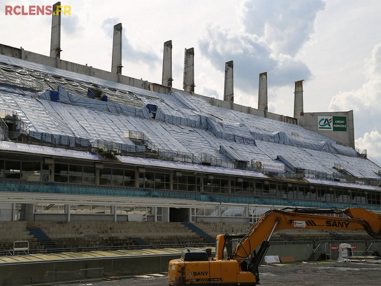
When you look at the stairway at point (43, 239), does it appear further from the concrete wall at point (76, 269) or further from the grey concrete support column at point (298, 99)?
the grey concrete support column at point (298, 99)

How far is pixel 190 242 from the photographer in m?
47.3

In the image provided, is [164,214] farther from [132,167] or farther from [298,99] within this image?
[298,99]

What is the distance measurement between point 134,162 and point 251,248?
27.9 metres

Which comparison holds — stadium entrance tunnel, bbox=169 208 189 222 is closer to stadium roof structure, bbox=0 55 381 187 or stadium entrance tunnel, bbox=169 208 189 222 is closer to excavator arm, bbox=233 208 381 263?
stadium roof structure, bbox=0 55 381 187

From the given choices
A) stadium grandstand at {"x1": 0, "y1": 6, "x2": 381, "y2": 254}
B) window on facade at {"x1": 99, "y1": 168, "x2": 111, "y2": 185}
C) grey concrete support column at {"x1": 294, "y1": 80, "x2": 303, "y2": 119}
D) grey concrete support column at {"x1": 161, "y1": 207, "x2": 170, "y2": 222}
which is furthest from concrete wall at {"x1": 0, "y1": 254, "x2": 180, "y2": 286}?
grey concrete support column at {"x1": 294, "y1": 80, "x2": 303, "y2": 119}

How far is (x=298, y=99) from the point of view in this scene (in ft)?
363

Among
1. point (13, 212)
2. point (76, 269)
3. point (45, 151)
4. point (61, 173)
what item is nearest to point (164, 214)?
point (61, 173)

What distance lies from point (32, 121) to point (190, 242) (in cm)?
1806

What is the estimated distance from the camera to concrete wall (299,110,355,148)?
10800cm

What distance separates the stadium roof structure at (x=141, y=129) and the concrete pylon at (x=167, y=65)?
2669mm

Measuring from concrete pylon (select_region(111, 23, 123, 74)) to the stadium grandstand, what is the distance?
0.15 m

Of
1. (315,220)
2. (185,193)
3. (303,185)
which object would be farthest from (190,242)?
(303,185)

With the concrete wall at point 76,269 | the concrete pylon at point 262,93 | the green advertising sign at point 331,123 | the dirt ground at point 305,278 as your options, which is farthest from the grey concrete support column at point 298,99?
the concrete wall at point 76,269

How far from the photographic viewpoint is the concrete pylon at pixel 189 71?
3440 inches
